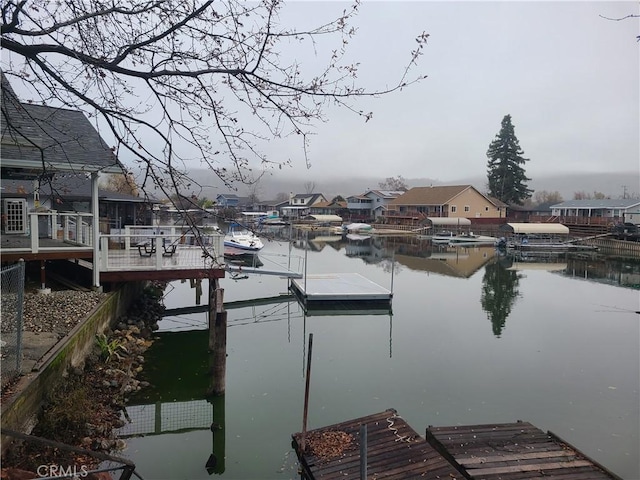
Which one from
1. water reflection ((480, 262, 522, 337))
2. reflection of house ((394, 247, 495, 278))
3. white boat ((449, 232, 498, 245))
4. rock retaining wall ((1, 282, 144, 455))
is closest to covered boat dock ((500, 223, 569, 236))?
white boat ((449, 232, 498, 245))

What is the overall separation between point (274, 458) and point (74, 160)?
7.77 meters

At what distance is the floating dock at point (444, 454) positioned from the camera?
5.82 metres

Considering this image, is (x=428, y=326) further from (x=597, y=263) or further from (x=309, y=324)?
(x=597, y=263)

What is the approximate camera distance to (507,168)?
6725 cm

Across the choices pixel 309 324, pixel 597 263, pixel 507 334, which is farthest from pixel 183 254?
pixel 597 263

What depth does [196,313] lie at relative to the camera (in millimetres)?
16609

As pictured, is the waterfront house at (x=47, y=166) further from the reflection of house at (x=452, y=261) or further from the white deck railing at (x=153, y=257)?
the reflection of house at (x=452, y=261)

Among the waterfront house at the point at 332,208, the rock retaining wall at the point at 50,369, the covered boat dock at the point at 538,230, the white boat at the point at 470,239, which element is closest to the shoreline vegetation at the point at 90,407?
the rock retaining wall at the point at 50,369

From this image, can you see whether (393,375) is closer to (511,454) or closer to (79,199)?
(511,454)

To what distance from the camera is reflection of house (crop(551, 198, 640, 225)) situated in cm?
5081

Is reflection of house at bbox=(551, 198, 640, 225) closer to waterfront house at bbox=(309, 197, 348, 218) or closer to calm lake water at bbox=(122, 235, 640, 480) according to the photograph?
calm lake water at bbox=(122, 235, 640, 480)

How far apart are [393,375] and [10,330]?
25.9 ft

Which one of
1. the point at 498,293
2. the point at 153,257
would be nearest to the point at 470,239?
the point at 498,293

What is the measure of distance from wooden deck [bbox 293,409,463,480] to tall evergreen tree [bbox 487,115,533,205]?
220 feet
